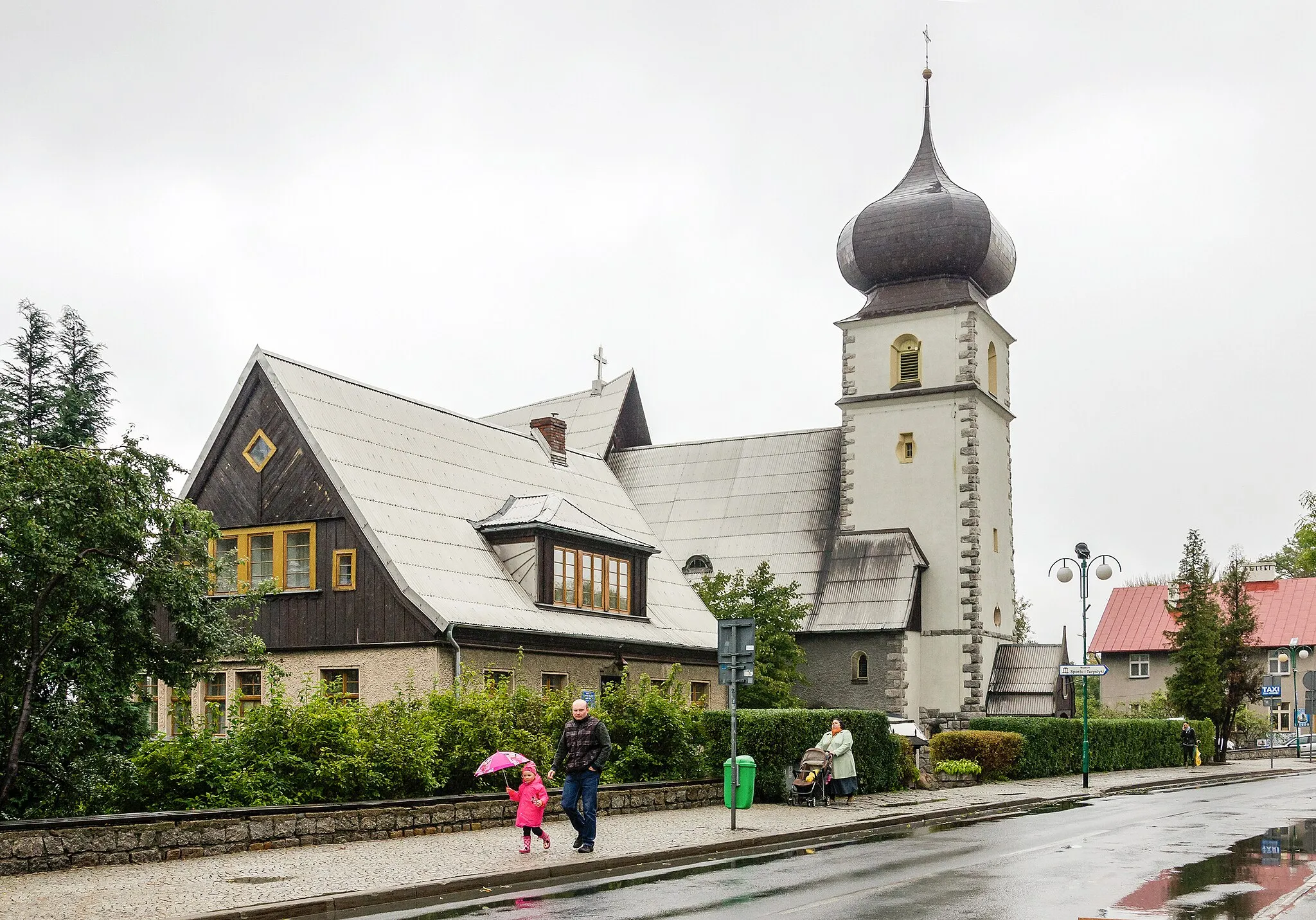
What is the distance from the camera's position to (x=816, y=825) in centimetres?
2192

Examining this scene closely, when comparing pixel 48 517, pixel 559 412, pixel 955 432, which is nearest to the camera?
pixel 48 517

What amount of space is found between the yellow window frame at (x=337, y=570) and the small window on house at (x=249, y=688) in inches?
104

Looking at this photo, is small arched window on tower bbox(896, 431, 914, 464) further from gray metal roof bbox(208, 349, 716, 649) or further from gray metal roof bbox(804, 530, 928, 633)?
gray metal roof bbox(208, 349, 716, 649)

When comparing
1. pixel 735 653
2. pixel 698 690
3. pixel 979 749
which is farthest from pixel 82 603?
pixel 979 749

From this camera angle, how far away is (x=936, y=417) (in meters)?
47.3

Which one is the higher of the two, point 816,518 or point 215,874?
point 816,518

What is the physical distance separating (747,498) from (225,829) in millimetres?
33960

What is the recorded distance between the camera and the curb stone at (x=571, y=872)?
1288 centimetres

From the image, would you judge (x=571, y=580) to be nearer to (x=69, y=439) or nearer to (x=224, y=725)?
(x=224, y=725)

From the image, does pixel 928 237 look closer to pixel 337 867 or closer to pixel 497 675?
pixel 497 675

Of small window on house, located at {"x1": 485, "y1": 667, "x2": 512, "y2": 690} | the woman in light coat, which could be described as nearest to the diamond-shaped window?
small window on house, located at {"x1": 485, "y1": 667, "x2": 512, "y2": 690}

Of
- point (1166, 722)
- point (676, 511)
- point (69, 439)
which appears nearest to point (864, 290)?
point (676, 511)

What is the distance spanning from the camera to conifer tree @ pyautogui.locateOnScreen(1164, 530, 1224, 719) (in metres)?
55.9

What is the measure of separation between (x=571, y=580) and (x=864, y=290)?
2134 cm
